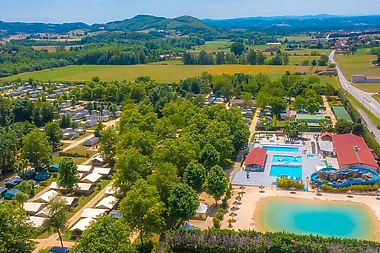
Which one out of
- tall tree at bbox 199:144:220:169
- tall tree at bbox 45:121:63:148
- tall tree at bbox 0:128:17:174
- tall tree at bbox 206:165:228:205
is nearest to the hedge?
tall tree at bbox 206:165:228:205

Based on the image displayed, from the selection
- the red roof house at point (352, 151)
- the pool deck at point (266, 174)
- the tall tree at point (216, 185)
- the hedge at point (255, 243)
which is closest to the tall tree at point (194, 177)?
the tall tree at point (216, 185)

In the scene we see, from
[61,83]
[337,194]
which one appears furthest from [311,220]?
[61,83]

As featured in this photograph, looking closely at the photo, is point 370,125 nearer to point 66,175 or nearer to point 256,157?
point 256,157

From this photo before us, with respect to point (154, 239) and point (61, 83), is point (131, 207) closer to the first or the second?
point (154, 239)

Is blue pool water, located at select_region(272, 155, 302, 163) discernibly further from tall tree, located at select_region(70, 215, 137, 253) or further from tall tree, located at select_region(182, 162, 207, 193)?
tall tree, located at select_region(70, 215, 137, 253)

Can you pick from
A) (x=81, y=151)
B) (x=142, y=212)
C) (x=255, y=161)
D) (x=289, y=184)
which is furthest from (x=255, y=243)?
(x=81, y=151)

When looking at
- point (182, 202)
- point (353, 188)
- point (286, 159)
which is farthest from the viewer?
point (286, 159)
